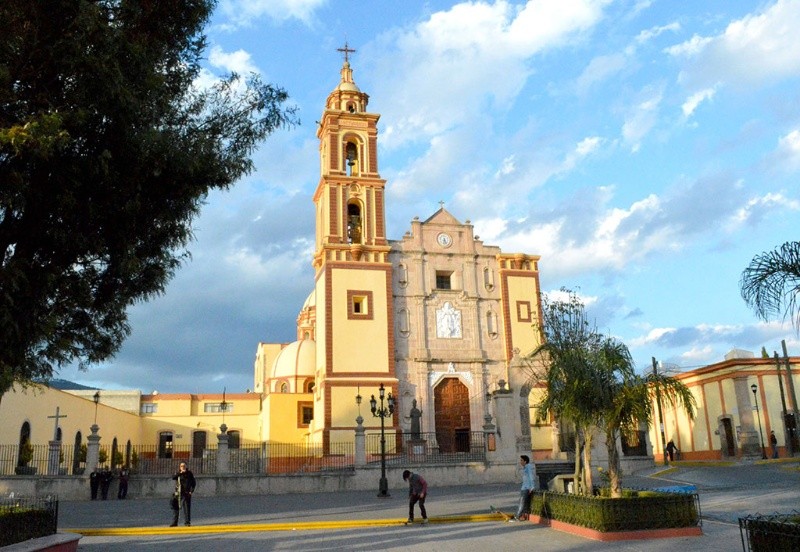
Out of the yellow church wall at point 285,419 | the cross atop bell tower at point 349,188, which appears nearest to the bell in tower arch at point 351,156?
the cross atop bell tower at point 349,188

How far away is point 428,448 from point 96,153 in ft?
85.5

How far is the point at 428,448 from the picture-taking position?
108ft

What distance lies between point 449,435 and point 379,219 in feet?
39.1

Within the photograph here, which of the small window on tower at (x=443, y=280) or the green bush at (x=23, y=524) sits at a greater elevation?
the small window on tower at (x=443, y=280)

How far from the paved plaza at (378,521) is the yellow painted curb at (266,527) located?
0.07ft

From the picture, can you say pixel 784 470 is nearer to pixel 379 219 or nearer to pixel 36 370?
pixel 379 219

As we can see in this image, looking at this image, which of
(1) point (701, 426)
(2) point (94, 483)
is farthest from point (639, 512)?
(1) point (701, 426)

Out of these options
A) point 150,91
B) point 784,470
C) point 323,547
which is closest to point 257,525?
point 323,547

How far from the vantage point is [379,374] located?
115 feet

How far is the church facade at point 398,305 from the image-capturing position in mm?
35156

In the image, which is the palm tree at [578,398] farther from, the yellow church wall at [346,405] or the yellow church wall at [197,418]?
the yellow church wall at [197,418]

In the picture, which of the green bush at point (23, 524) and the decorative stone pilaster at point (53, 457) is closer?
the green bush at point (23, 524)

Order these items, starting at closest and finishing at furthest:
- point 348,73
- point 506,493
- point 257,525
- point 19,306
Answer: point 19,306, point 257,525, point 506,493, point 348,73

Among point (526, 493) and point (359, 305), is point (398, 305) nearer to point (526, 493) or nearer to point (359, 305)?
point (359, 305)
